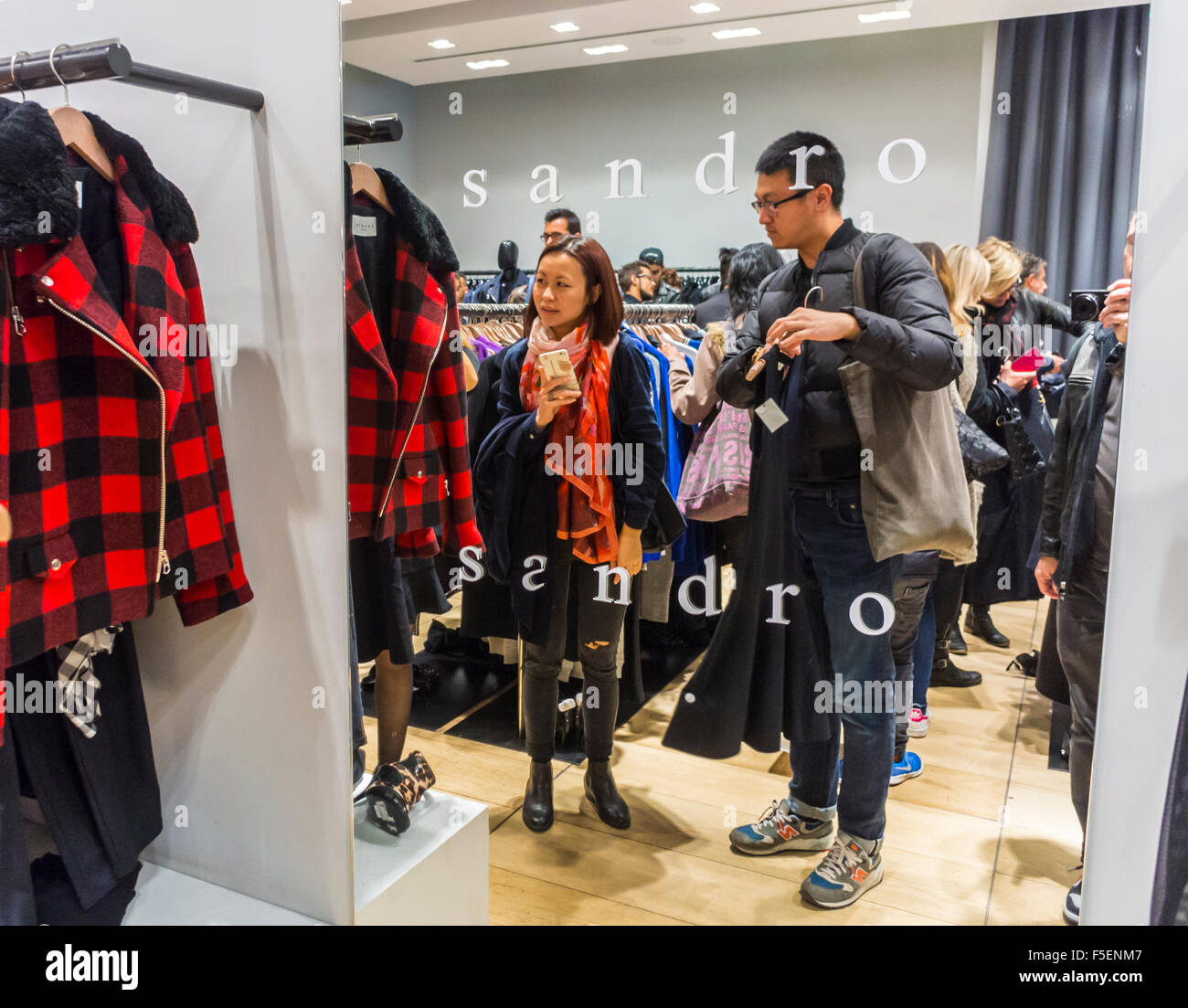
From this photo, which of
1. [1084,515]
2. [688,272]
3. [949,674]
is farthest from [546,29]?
[949,674]

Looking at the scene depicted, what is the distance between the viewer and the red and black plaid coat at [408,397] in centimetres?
137

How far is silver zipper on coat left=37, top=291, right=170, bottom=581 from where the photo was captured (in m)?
1.21

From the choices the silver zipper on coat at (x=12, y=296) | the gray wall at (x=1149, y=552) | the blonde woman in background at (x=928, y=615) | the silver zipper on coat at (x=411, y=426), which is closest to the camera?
the gray wall at (x=1149, y=552)

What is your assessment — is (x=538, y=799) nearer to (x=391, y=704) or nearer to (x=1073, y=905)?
(x=391, y=704)

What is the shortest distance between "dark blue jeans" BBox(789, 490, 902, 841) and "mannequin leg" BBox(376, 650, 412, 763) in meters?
0.63

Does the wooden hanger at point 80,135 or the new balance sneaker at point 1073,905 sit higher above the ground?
the wooden hanger at point 80,135

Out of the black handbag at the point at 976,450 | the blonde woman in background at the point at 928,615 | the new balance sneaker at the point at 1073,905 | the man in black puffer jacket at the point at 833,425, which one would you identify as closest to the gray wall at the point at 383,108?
the man in black puffer jacket at the point at 833,425

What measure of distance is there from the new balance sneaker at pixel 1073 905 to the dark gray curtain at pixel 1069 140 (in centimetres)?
75

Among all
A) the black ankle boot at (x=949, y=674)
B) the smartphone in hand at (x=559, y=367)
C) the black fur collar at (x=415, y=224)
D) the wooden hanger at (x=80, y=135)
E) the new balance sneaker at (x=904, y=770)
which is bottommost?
the new balance sneaker at (x=904, y=770)

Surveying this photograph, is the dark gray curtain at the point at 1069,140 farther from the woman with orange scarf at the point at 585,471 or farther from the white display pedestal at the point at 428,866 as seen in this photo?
the white display pedestal at the point at 428,866

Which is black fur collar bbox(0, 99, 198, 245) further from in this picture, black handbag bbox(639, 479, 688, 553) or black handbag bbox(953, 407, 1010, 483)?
black handbag bbox(953, 407, 1010, 483)
